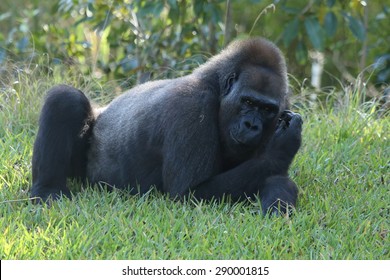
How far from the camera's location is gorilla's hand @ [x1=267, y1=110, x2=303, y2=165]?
5113 mm

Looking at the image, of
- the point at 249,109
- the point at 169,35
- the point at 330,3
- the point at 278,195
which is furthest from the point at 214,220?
the point at 169,35

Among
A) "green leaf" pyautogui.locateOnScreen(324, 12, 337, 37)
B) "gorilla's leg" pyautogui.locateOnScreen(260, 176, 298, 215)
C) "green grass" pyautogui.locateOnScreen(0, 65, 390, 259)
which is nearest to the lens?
"green grass" pyautogui.locateOnScreen(0, 65, 390, 259)

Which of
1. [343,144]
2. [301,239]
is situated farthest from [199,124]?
[343,144]

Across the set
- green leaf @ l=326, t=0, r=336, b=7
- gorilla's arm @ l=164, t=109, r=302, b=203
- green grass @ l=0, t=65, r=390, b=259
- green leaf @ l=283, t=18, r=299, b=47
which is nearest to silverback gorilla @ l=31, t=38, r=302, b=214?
gorilla's arm @ l=164, t=109, r=302, b=203

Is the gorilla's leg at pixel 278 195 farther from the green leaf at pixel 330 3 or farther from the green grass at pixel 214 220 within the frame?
the green leaf at pixel 330 3

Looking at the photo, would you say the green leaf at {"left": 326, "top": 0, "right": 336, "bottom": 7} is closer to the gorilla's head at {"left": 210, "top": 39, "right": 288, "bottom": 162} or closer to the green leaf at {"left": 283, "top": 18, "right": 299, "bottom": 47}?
the green leaf at {"left": 283, "top": 18, "right": 299, "bottom": 47}

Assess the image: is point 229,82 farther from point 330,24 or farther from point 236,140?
point 330,24

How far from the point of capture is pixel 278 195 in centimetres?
491

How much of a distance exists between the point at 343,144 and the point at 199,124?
1.75 meters

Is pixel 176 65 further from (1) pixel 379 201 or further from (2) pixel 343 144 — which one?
(1) pixel 379 201

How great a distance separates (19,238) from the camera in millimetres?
4328

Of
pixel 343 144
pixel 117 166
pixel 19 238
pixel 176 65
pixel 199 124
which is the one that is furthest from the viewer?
pixel 176 65

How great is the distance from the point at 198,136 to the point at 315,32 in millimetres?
2601

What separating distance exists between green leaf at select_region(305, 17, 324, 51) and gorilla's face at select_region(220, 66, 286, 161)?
2.07 m
